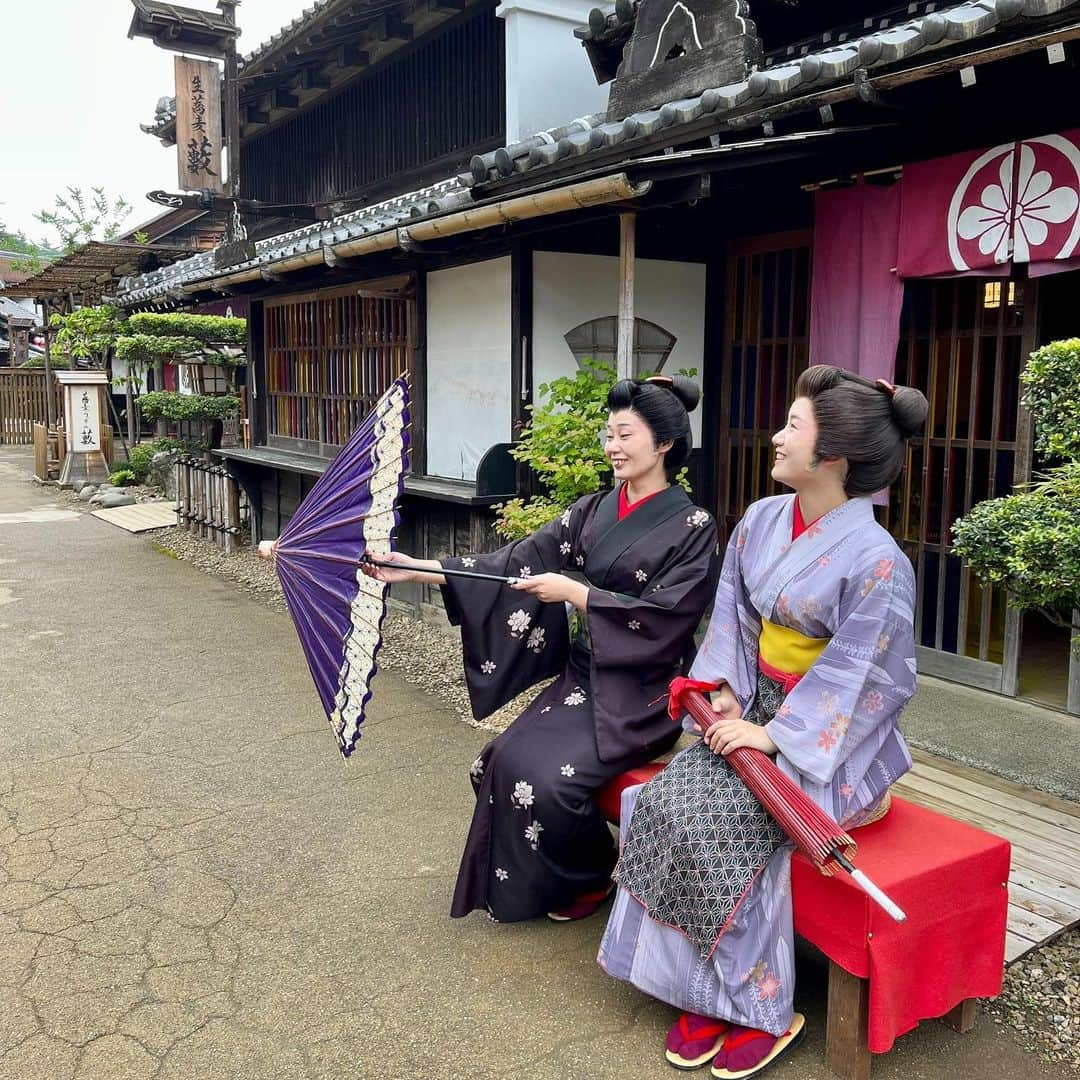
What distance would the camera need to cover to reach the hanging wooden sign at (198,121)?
39.7ft

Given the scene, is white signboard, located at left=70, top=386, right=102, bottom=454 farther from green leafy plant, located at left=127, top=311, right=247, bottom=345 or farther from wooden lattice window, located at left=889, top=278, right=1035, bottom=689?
wooden lattice window, located at left=889, top=278, right=1035, bottom=689

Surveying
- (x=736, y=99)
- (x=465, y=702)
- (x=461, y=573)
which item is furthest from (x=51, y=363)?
(x=461, y=573)

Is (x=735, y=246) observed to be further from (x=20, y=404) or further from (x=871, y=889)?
(x=20, y=404)

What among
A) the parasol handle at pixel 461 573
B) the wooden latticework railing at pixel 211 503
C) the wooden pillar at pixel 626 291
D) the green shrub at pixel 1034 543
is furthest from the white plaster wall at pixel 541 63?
Answer: the green shrub at pixel 1034 543

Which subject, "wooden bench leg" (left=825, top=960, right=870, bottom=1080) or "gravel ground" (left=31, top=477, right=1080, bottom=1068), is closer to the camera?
"wooden bench leg" (left=825, top=960, right=870, bottom=1080)

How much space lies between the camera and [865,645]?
2.93 m

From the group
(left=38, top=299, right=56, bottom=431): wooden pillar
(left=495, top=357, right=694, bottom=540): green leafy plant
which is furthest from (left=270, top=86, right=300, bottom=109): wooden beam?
(left=38, top=299, right=56, bottom=431): wooden pillar

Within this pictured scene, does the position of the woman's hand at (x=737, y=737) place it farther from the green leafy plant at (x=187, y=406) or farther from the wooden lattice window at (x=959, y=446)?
the green leafy plant at (x=187, y=406)

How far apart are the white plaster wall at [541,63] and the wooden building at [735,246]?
77mm

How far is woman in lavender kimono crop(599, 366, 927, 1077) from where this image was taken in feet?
9.69

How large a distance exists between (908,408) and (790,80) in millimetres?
2589

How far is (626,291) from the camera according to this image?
19.8 ft

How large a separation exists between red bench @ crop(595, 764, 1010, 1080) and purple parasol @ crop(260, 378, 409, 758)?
154 centimetres

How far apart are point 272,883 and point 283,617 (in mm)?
5244
